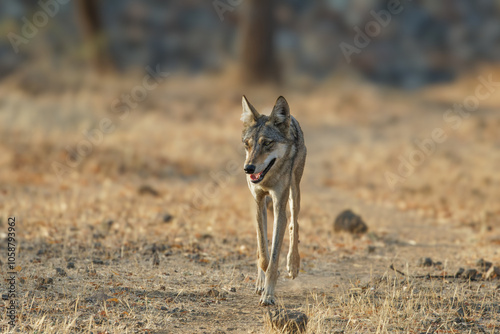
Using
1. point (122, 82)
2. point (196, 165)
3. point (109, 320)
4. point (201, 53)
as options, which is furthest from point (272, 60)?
point (109, 320)

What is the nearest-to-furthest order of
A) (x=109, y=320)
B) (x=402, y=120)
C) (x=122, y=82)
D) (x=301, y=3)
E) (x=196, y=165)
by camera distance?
(x=109, y=320), (x=196, y=165), (x=402, y=120), (x=122, y=82), (x=301, y=3)

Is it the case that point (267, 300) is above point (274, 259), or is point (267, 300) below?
below

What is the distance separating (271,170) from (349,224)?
342 centimetres

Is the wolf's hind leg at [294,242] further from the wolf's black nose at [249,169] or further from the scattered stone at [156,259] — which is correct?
the scattered stone at [156,259]

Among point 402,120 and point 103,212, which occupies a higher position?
point 402,120

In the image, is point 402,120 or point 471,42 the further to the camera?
point 471,42

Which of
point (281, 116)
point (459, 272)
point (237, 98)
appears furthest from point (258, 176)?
point (237, 98)

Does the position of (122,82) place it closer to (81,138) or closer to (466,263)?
(81,138)

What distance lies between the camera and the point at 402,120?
1877cm

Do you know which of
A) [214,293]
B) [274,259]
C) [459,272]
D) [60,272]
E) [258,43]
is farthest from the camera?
[258,43]

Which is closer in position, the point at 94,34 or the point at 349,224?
the point at 349,224

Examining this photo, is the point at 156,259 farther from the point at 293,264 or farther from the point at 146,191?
the point at 146,191

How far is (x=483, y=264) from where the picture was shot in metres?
7.04

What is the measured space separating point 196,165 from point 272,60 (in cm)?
931
